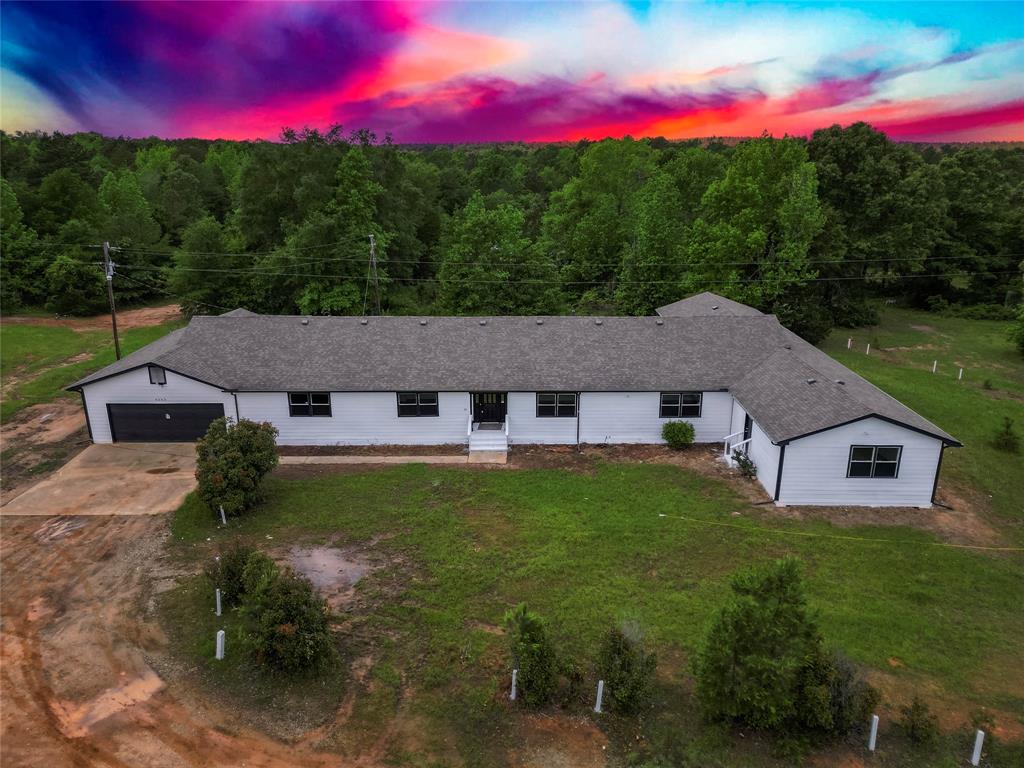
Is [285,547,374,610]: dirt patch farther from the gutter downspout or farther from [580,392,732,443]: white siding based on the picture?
the gutter downspout

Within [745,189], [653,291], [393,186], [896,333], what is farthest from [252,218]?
[896,333]

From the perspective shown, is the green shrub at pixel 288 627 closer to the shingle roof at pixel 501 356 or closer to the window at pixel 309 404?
the shingle roof at pixel 501 356

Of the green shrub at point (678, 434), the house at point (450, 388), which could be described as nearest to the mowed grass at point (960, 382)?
the house at point (450, 388)

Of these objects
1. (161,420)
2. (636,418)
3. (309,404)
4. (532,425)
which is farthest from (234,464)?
(636,418)

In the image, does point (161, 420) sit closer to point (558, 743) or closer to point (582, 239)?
point (558, 743)

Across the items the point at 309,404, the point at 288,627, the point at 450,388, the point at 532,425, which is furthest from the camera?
the point at 532,425

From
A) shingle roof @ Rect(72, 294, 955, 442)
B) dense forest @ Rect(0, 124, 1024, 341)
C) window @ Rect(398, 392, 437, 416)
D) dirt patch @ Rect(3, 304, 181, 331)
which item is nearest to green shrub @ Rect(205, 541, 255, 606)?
shingle roof @ Rect(72, 294, 955, 442)
